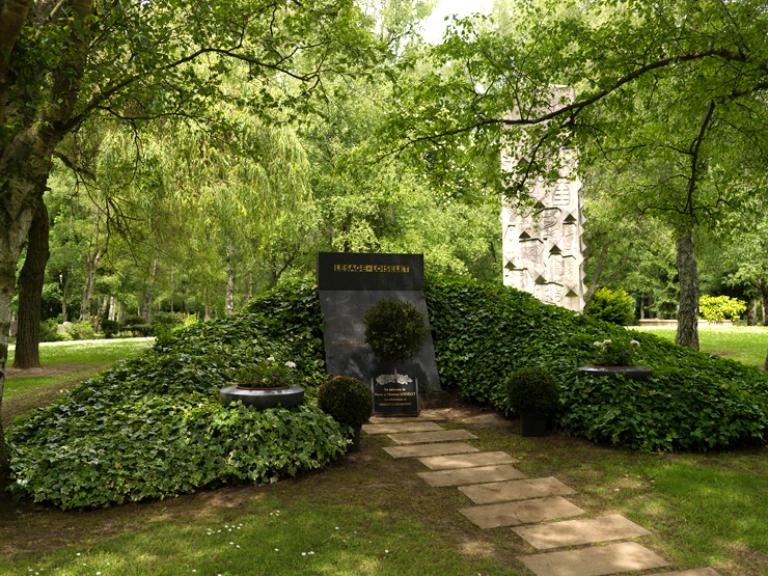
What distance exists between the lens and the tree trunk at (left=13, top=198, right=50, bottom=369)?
44.4ft

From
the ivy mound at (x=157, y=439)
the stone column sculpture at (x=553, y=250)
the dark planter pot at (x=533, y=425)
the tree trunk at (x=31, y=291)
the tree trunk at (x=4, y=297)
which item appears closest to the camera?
Answer: the tree trunk at (x=4, y=297)

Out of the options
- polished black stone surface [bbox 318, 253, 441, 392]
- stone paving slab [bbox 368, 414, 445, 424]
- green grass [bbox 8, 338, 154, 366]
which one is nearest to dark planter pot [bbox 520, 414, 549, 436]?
stone paving slab [bbox 368, 414, 445, 424]

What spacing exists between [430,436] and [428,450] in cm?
75

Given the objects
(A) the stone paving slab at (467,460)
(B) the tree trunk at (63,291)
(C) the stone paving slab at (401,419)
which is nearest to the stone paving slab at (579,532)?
(A) the stone paving slab at (467,460)

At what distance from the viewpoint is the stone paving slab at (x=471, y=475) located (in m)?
6.30

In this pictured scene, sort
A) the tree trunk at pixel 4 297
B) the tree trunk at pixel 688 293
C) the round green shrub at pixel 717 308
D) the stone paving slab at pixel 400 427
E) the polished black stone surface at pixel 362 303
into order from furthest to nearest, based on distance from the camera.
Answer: the round green shrub at pixel 717 308 < the tree trunk at pixel 688 293 < the polished black stone surface at pixel 362 303 < the stone paving slab at pixel 400 427 < the tree trunk at pixel 4 297

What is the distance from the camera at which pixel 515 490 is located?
19.7ft

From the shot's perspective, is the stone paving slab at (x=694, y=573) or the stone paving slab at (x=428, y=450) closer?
the stone paving slab at (x=694, y=573)

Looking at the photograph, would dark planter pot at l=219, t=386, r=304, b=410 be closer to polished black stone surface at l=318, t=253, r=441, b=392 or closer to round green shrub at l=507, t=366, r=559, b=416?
round green shrub at l=507, t=366, r=559, b=416

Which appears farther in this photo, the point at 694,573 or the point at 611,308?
the point at 611,308

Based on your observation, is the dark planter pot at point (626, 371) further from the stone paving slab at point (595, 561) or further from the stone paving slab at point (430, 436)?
the stone paving slab at point (595, 561)

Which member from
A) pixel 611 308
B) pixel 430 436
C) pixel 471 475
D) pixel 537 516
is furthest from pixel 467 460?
pixel 611 308

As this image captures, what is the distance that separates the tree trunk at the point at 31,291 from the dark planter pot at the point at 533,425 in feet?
36.5

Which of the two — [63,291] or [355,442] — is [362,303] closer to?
[355,442]
